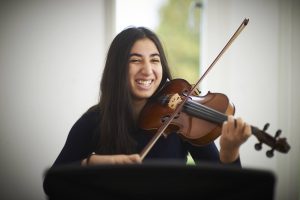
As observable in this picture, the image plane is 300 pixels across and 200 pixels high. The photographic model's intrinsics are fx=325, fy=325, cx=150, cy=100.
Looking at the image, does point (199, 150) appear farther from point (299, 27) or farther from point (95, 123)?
point (299, 27)

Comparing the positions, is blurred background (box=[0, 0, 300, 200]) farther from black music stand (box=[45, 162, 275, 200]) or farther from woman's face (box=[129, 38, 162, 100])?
black music stand (box=[45, 162, 275, 200])

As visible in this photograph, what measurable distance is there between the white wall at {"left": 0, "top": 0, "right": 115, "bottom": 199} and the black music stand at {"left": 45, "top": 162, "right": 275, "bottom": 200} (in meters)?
1.04

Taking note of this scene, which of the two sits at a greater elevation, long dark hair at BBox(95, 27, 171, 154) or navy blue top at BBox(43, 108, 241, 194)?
long dark hair at BBox(95, 27, 171, 154)

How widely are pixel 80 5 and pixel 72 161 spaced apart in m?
0.75

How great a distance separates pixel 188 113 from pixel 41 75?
28.8 inches

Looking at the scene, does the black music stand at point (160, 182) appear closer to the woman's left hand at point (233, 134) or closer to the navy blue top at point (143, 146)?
the woman's left hand at point (233, 134)

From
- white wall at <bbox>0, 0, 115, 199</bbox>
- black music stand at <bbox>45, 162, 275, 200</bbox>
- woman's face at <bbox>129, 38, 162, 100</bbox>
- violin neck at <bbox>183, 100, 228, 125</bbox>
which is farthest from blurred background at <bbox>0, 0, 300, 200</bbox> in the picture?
black music stand at <bbox>45, 162, 275, 200</bbox>

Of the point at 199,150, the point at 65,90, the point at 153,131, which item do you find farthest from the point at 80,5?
the point at 199,150

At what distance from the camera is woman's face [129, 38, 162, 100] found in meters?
1.18

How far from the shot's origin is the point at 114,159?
3.27 feet

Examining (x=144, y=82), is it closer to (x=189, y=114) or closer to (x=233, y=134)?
(x=189, y=114)

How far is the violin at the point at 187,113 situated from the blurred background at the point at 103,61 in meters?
0.18

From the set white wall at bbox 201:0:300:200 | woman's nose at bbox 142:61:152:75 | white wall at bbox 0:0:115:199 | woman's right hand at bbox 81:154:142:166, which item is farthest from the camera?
white wall at bbox 201:0:300:200

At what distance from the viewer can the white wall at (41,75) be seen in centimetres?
143
